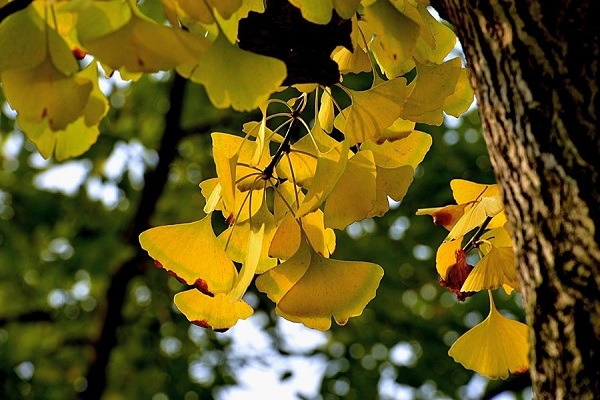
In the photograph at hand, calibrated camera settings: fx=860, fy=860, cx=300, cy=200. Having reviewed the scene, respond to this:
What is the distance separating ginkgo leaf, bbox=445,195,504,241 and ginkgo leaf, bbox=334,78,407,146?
120 mm

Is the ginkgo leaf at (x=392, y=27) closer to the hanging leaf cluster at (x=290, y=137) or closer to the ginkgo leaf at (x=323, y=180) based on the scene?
the hanging leaf cluster at (x=290, y=137)

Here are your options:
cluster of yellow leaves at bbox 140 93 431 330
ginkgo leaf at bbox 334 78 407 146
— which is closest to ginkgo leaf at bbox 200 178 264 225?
cluster of yellow leaves at bbox 140 93 431 330

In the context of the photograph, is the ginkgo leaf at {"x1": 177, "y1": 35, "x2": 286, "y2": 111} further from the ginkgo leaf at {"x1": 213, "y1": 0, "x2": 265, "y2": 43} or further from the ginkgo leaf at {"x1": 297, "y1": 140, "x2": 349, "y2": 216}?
the ginkgo leaf at {"x1": 297, "y1": 140, "x2": 349, "y2": 216}

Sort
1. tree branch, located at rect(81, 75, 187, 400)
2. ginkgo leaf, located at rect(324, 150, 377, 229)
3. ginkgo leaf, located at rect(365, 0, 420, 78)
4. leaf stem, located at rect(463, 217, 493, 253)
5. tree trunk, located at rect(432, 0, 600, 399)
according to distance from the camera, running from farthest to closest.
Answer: tree branch, located at rect(81, 75, 187, 400), leaf stem, located at rect(463, 217, 493, 253), ginkgo leaf, located at rect(324, 150, 377, 229), ginkgo leaf, located at rect(365, 0, 420, 78), tree trunk, located at rect(432, 0, 600, 399)

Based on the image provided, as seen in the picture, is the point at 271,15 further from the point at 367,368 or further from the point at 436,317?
the point at 436,317

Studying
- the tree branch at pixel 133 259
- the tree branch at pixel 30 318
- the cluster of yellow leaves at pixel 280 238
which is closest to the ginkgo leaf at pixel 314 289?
the cluster of yellow leaves at pixel 280 238

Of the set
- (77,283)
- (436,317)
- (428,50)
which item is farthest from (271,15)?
(77,283)

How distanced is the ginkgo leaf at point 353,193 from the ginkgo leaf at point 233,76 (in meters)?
0.16

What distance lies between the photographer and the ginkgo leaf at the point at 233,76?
608 millimetres

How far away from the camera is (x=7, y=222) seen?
363cm

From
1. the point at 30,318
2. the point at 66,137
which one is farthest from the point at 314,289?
the point at 30,318

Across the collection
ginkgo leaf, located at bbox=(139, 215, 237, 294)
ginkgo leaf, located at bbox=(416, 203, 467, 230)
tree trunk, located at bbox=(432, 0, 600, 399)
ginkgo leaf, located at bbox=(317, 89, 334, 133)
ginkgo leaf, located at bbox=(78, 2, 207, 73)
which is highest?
ginkgo leaf, located at bbox=(78, 2, 207, 73)

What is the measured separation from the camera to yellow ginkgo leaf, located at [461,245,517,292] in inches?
32.0

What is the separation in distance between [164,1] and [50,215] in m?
3.00
